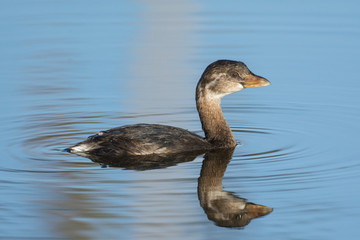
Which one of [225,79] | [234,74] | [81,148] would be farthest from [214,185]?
[234,74]

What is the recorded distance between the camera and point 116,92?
13.1 meters

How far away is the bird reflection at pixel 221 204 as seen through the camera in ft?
26.0

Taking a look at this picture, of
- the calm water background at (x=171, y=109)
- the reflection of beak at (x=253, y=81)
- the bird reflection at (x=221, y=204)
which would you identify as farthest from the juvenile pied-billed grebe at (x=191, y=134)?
the bird reflection at (x=221, y=204)

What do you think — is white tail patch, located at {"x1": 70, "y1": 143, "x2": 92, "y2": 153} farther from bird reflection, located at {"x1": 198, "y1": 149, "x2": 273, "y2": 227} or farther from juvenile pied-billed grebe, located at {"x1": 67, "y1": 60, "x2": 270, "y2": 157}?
bird reflection, located at {"x1": 198, "y1": 149, "x2": 273, "y2": 227}

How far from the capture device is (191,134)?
411 inches

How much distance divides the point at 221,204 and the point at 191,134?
2.14 metres

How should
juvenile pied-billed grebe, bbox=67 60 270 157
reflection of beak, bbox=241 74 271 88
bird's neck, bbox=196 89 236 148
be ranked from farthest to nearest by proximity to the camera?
1. reflection of beak, bbox=241 74 271 88
2. bird's neck, bbox=196 89 236 148
3. juvenile pied-billed grebe, bbox=67 60 270 157

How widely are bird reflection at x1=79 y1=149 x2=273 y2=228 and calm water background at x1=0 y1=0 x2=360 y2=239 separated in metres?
0.12

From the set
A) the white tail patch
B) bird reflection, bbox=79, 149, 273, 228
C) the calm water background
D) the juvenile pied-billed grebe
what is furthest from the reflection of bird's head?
the white tail patch

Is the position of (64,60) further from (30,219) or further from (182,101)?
(30,219)

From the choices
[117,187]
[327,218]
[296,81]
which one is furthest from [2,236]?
[296,81]

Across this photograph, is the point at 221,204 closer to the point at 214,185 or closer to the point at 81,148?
the point at 214,185

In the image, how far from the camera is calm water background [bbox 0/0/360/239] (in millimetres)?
7852

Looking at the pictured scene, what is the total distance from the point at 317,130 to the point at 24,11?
9.67 metres
